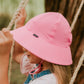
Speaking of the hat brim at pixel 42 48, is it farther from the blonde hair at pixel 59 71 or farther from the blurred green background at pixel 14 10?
the blurred green background at pixel 14 10

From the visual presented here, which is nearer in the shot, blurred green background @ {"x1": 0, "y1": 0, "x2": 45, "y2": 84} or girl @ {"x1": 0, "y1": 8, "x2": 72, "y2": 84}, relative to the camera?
girl @ {"x1": 0, "y1": 8, "x2": 72, "y2": 84}

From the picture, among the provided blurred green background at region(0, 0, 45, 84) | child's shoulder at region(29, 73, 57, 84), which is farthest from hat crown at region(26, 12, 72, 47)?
blurred green background at region(0, 0, 45, 84)

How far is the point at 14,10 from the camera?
3014 mm

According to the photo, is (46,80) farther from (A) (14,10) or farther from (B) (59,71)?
(A) (14,10)

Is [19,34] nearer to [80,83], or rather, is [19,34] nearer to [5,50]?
[5,50]

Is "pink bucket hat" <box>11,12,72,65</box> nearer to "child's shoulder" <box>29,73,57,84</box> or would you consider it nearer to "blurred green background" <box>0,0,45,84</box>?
"child's shoulder" <box>29,73,57,84</box>

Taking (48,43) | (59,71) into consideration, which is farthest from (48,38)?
(59,71)

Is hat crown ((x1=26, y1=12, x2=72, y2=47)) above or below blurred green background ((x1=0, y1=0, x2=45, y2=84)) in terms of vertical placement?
above

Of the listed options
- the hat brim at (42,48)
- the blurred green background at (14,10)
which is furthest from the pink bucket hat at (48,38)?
the blurred green background at (14,10)

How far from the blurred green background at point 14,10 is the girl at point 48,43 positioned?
1760mm

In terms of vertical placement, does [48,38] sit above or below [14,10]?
above

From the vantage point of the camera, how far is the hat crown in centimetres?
75

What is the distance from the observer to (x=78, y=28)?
3.36ft

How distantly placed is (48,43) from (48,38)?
0.02 metres
